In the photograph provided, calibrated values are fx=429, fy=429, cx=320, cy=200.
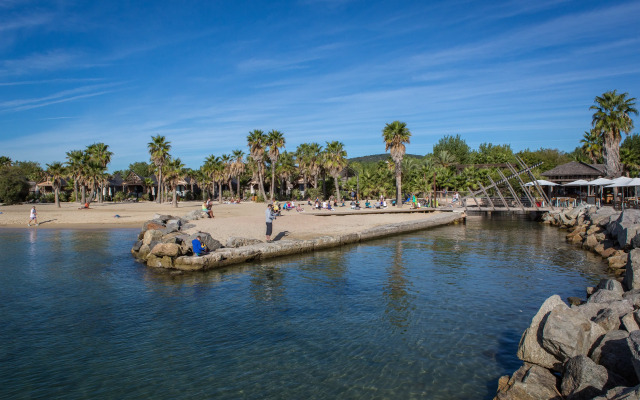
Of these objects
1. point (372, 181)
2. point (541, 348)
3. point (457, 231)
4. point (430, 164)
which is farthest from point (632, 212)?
point (372, 181)

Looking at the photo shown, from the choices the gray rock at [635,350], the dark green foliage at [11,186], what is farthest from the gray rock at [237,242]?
the dark green foliage at [11,186]

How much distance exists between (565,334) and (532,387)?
4.30 feet

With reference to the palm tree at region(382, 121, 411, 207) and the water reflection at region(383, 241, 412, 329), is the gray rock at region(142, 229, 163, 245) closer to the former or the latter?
the water reflection at region(383, 241, 412, 329)

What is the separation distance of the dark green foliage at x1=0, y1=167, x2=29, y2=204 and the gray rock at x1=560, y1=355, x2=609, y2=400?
221ft

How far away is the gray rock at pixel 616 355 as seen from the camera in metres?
6.32

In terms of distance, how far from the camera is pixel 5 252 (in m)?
21.6

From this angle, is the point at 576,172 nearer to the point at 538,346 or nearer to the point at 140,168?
the point at 538,346

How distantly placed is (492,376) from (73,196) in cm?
7299

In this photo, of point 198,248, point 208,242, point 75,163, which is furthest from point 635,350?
point 75,163

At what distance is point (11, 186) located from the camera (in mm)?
57156

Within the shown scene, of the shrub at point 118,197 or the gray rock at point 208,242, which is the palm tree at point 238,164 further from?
the gray rock at point 208,242

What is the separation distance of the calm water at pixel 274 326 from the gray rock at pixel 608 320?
1701 mm

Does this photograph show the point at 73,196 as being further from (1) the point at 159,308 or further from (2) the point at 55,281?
(1) the point at 159,308

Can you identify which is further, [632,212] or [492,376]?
[632,212]
